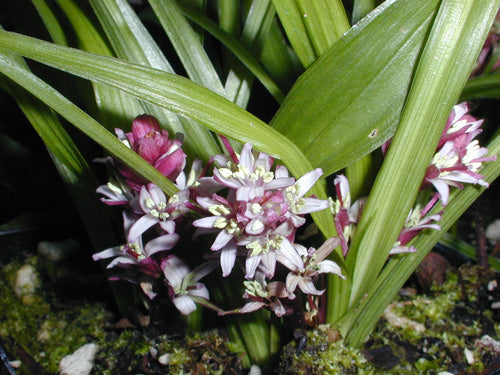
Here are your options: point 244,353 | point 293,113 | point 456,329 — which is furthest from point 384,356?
point 293,113

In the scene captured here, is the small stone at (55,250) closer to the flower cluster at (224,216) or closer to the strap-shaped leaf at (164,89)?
the flower cluster at (224,216)

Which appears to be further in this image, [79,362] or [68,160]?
[79,362]

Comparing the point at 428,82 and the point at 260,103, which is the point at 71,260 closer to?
the point at 260,103

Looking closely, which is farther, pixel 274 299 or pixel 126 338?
pixel 126 338

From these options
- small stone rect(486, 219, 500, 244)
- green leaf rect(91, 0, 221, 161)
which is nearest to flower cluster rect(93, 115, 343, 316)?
green leaf rect(91, 0, 221, 161)

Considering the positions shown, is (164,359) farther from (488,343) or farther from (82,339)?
(488,343)

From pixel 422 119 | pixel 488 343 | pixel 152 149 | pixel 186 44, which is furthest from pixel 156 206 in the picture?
pixel 488 343

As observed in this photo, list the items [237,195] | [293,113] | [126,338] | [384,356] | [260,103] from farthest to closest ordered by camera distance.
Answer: [260,103] → [126,338] → [384,356] → [293,113] → [237,195]
